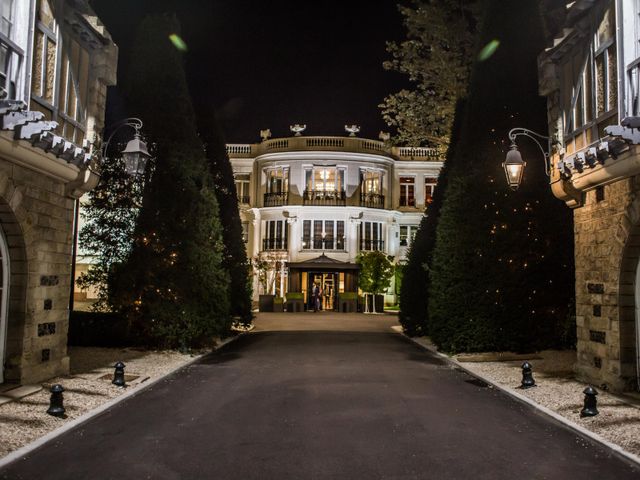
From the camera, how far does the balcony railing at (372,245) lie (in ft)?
127

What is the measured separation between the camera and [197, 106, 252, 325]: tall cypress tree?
2169 cm

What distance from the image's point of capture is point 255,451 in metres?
6.15

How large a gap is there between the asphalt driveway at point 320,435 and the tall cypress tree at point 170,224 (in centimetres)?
370

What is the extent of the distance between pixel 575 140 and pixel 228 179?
49.4 ft

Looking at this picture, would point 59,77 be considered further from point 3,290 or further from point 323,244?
point 323,244

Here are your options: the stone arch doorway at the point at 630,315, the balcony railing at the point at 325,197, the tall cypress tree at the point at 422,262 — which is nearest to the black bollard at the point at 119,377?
the stone arch doorway at the point at 630,315

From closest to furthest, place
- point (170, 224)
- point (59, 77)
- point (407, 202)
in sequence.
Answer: point (59, 77)
point (170, 224)
point (407, 202)

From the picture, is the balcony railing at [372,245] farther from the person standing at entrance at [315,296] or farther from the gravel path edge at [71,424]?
the gravel path edge at [71,424]

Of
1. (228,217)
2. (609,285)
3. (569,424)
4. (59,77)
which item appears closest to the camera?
(569,424)

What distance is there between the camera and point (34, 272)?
381 inches

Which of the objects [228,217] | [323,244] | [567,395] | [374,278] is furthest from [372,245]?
[567,395]

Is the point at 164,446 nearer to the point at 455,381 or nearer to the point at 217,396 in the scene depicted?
the point at 217,396

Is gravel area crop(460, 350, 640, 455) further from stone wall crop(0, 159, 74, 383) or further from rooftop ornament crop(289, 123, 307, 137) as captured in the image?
rooftop ornament crop(289, 123, 307, 137)

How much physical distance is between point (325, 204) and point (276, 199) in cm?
346
